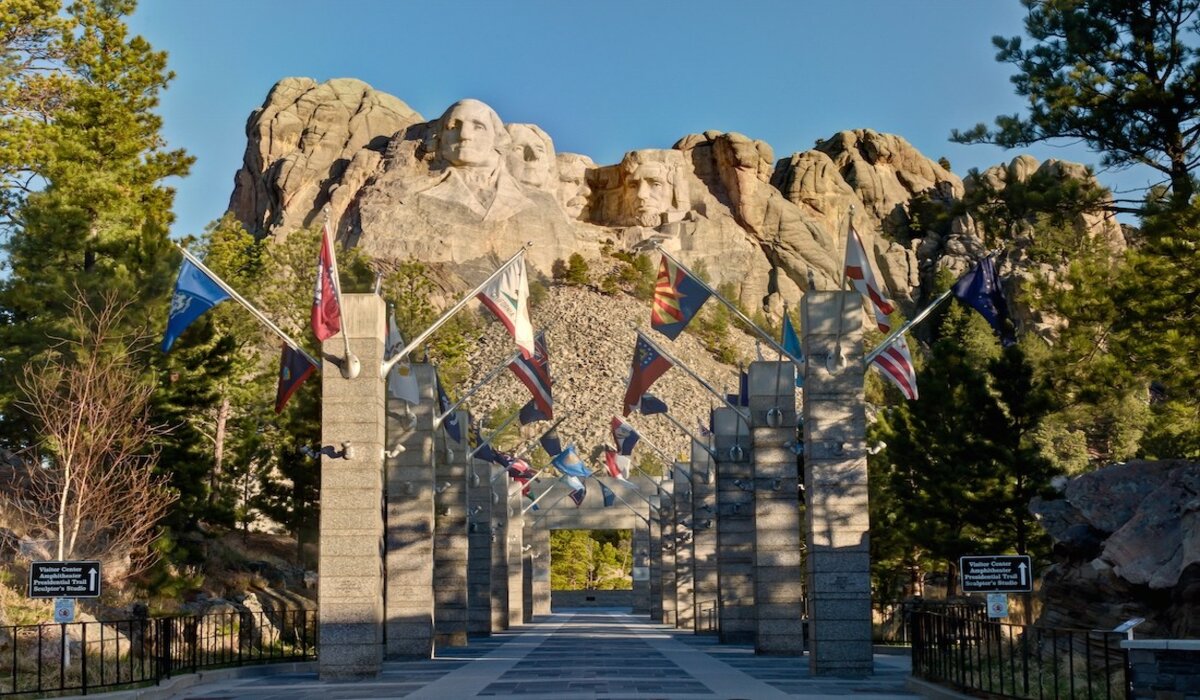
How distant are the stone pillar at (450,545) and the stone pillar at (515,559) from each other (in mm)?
17076

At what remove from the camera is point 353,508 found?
23578 mm

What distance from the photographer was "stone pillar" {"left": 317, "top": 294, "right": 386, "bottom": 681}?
23109mm

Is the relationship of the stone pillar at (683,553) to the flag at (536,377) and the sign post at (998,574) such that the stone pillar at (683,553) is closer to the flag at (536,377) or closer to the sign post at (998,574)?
the flag at (536,377)

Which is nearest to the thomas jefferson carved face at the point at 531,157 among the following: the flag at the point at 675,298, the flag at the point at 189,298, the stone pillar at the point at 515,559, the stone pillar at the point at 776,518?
the stone pillar at the point at 515,559

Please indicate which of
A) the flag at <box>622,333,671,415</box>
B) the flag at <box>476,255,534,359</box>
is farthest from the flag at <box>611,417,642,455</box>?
the flag at <box>476,255,534,359</box>

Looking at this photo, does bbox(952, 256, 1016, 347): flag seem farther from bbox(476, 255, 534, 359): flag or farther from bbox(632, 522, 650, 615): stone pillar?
bbox(632, 522, 650, 615): stone pillar

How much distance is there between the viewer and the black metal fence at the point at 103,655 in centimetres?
1930

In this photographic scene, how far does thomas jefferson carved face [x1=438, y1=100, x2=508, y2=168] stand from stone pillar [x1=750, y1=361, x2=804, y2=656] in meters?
97.8

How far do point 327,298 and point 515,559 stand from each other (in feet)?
122

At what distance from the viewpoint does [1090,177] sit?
23.0 m

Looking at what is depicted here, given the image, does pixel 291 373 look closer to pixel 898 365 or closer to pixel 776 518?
pixel 776 518

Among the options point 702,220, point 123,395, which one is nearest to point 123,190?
point 123,395

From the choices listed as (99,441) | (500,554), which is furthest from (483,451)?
(99,441)

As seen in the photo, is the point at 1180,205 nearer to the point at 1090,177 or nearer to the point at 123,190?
the point at 1090,177
